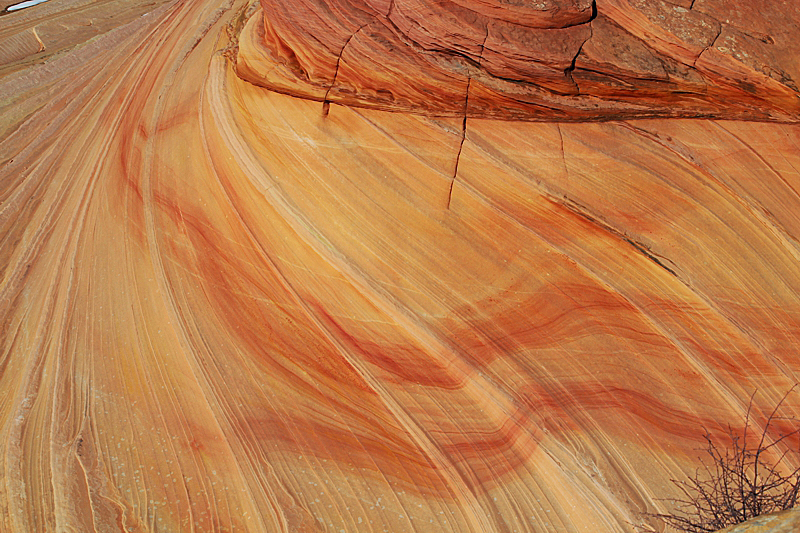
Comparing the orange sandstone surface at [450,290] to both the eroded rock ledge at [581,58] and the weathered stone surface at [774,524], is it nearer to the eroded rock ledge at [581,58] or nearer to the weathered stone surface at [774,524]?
the eroded rock ledge at [581,58]

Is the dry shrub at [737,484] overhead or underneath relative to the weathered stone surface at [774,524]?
overhead

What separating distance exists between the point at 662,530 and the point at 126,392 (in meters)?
3.48

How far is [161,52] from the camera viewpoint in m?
6.15

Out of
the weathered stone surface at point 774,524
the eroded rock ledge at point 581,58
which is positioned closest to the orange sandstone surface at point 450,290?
the eroded rock ledge at point 581,58

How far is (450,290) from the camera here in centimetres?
415

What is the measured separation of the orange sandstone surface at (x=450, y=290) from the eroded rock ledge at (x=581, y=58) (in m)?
0.02

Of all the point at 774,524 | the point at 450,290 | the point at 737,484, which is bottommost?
the point at 774,524

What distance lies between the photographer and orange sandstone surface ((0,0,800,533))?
3697mm

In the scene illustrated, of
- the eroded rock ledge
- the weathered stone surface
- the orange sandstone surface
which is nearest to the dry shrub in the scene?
the orange sandstone surface

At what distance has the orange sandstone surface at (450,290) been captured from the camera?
12.1 feet

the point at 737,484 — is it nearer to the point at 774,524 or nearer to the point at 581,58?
the point at 774,524

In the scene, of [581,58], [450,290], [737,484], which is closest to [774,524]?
[737,484]

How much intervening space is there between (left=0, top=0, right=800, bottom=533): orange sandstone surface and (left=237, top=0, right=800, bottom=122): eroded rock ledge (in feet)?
0.06

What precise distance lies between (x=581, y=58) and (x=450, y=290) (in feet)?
6.11
